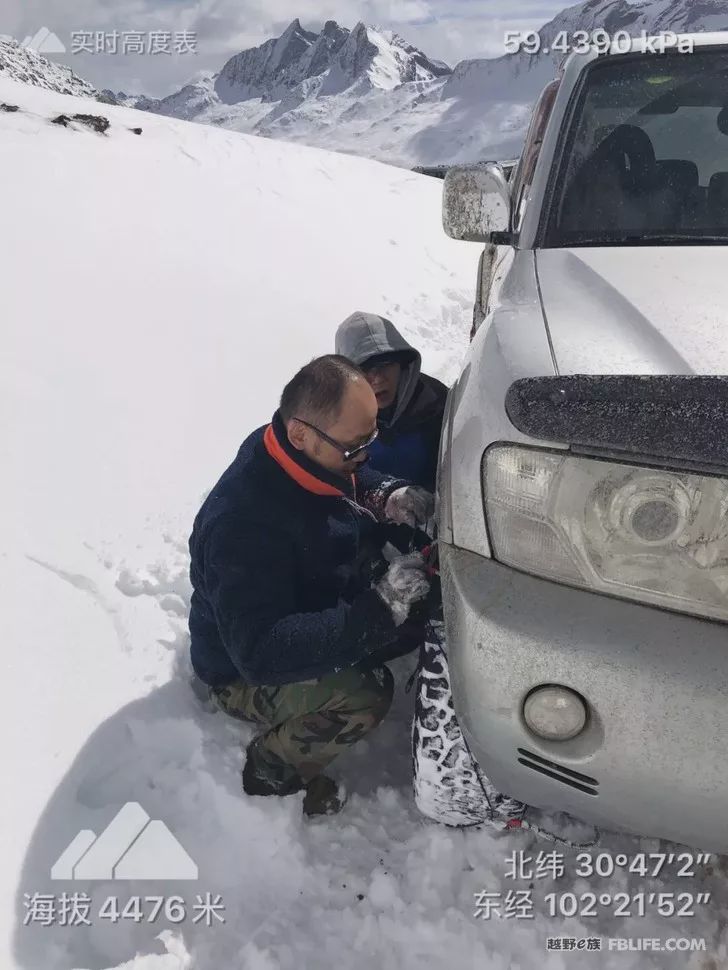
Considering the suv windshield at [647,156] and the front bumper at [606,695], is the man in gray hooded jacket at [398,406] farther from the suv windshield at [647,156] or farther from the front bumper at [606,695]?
the front bumper at [606,695]

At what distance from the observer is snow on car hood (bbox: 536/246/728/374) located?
1230 millimetres

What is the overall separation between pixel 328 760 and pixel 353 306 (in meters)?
4.69

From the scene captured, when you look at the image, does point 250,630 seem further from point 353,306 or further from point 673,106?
point 353,306

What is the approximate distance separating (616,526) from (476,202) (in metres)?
1.49

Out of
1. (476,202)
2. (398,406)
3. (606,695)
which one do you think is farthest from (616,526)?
(398,406)

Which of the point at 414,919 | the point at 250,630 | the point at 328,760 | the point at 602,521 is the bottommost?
the point at 414,919

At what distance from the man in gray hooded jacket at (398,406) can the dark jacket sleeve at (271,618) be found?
1.03 meters

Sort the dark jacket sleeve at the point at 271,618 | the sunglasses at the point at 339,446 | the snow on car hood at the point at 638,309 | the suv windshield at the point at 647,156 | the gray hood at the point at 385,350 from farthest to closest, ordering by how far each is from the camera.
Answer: the gray hood at the point at 385,350
the suv windshield at the point at 647,156
the sunglasses at the point at 339,446
the dark jacket sleeve at the point at 271,618
the snow on car hood at the point at 638,309

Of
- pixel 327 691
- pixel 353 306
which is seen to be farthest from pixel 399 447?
pixel 353 306

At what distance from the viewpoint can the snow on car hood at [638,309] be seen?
1230 mm

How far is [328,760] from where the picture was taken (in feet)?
6.62

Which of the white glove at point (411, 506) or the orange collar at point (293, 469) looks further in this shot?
the white glove at point (411, 506)

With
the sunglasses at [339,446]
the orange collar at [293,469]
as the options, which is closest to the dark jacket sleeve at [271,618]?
the orange collar at [293,469]

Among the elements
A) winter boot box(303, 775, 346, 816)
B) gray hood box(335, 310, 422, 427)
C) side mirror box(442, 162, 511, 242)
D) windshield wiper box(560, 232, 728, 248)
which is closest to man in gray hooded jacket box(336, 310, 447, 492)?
gray hood box(335, 310, 422, 427)
